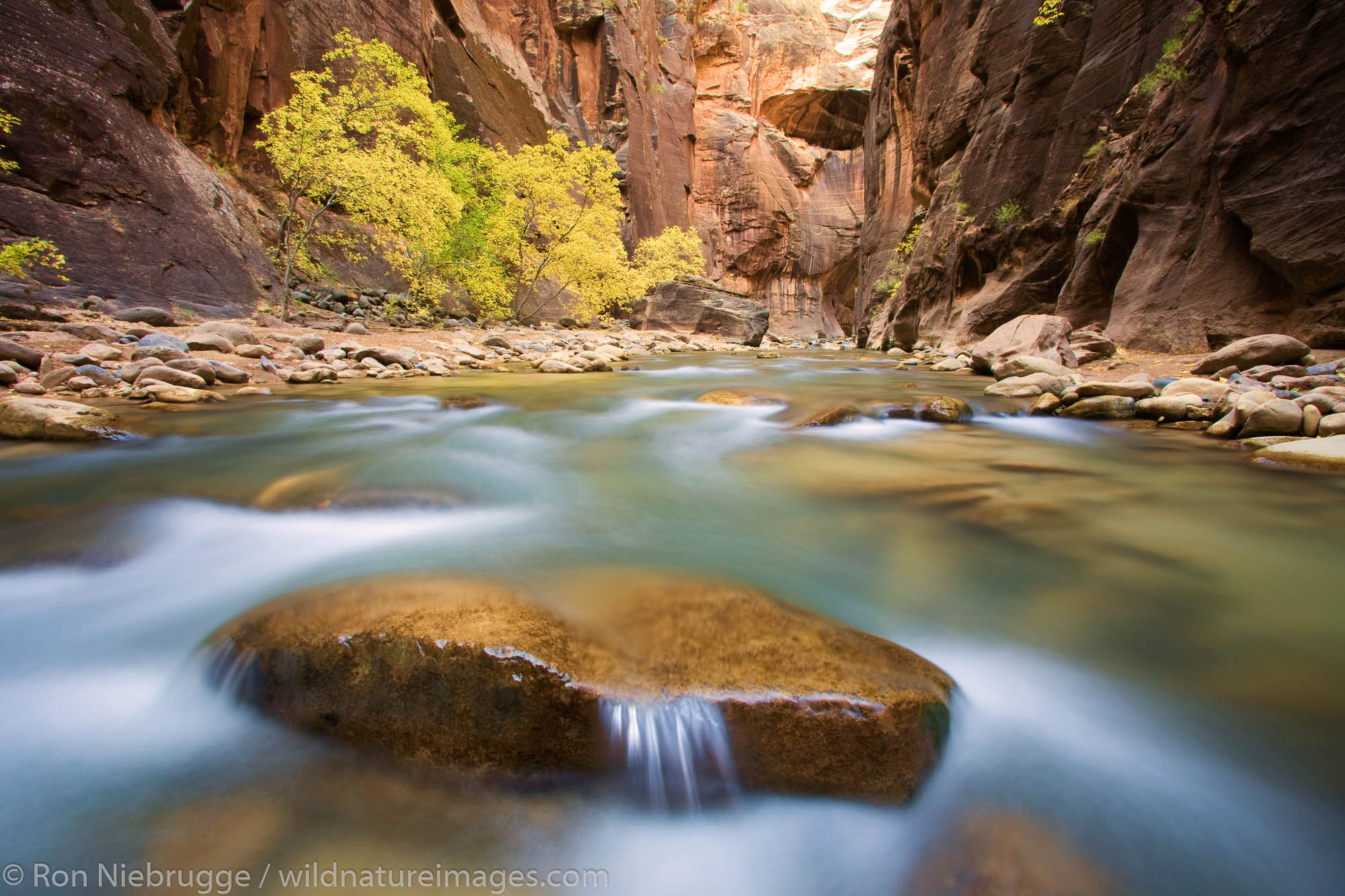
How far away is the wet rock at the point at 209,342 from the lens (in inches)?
251

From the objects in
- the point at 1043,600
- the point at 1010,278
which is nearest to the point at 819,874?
the point at 1043,600

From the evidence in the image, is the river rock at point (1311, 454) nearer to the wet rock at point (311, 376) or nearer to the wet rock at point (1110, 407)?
the wet rock at point (1110, 407)

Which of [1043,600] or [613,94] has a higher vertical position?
[613,94]

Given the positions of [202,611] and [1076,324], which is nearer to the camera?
[202,611]

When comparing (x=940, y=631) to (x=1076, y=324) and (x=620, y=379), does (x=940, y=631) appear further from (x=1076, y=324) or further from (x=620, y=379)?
(x=1076, y=324)

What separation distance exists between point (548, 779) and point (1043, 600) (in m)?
1.65

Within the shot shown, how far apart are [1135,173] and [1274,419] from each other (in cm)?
664

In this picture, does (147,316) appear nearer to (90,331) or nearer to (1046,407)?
(90,331)

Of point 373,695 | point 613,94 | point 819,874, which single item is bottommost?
point 819,874

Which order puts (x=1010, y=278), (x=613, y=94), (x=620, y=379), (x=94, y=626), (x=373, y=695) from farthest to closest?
(x=613, y=94), (x=1010, y=278), (x=620, y=379), (x=94, y=626), (x=373, y=695)

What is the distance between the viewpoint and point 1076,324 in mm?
9273

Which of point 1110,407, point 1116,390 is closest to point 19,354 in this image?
point 1110,407

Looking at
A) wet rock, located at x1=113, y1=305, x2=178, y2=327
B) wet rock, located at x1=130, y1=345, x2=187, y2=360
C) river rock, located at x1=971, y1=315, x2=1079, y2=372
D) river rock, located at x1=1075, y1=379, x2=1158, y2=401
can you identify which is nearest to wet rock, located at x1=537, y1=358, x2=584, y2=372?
wet rock, located at x1=130, y1=345, x2=187, y2=360

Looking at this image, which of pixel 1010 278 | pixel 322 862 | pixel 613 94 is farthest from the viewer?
pixel 613 94
